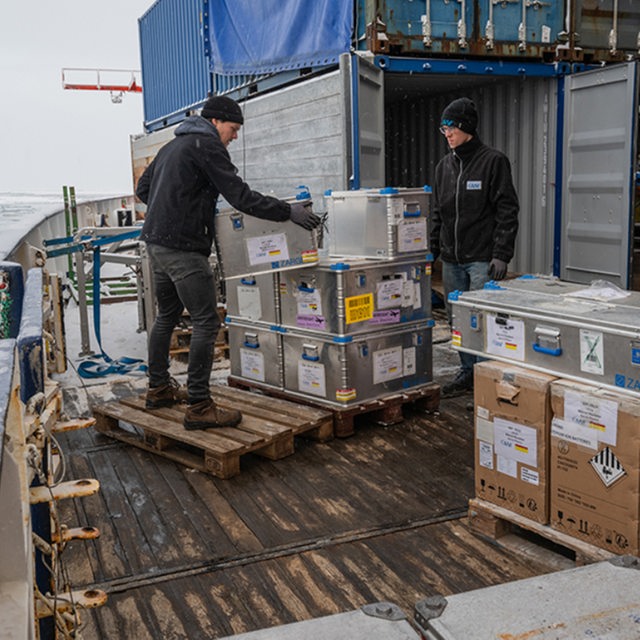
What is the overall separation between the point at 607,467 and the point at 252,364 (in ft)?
10.6

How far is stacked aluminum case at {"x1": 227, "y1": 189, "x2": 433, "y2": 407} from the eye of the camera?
5145 millimetres

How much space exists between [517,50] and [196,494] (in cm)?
584

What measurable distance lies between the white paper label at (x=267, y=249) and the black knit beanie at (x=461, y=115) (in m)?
1.51

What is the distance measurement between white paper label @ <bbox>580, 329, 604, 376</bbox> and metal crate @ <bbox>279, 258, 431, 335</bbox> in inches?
85.3

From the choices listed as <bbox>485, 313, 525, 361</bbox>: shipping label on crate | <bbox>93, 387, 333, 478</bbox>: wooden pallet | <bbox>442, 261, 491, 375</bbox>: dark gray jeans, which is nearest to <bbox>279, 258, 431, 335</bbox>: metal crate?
<bbox>442, 261, 491, 375</bbox>: dark gray jeans

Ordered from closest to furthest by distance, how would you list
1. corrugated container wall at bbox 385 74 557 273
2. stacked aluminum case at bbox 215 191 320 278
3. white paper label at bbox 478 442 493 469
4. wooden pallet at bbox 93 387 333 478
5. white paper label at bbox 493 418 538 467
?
Answer: white paper label at bbox 493 418 538 467
white paper label at bbox 478 442 493 469
wooden pallet at bbox 93 387 333 478
stacked aluminum case at bbox 215 191 320 278
corrugated container wall at bbox 385 74 557 273

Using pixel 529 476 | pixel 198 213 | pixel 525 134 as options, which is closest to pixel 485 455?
pixel 529 476

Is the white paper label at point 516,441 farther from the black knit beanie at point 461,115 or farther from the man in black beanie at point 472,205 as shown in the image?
the black knit beanie at point 461,115

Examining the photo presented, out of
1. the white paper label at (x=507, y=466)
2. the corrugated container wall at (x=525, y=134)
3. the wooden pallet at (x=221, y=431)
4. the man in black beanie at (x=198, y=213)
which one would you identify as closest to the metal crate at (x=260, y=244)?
the man in black beanie at (x=198, y=213)

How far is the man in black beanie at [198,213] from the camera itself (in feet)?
15.6

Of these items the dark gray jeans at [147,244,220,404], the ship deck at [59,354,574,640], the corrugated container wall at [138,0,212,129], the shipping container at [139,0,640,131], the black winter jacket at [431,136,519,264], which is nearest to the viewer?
the ship deck at [59,354,574,640]

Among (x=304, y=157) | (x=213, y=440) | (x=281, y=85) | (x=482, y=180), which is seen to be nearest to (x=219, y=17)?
(x=281, y=85)

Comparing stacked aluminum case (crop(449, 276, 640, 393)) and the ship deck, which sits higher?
stacked aluminum case (crop(449, 276, 640, 393))

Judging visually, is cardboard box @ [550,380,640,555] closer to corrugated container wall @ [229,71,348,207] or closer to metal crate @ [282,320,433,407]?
metal crate @ [282,320,433,407]
